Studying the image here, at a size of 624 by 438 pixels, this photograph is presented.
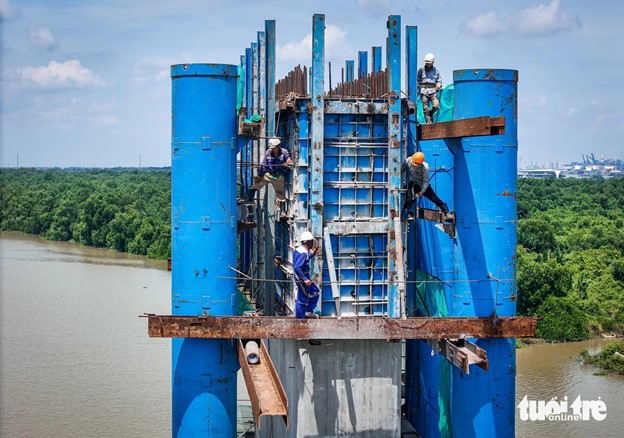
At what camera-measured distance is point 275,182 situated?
13648 mm

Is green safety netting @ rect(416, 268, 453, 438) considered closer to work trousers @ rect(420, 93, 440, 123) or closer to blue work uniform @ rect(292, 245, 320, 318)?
work trousers @ rect(420, 93, 440, 123)

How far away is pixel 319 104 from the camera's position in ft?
41.6

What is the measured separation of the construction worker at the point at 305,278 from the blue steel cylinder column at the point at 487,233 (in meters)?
2.60

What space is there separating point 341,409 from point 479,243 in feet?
11.1

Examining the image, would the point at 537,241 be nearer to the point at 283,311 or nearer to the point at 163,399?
the point at 163,399

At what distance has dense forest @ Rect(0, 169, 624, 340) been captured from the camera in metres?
37.8

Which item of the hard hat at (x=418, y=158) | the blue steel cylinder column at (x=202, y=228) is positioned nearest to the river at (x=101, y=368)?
the blue steel cylinder column at (x=202, y=228)

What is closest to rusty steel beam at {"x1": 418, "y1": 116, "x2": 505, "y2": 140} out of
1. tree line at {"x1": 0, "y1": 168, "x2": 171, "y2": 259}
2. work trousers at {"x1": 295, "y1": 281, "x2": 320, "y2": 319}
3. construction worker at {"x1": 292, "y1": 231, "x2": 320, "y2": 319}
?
construction worker at {"x1": 292, "y1": 231, "x2": 320, "y2": 319}

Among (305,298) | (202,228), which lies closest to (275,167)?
(202,228)

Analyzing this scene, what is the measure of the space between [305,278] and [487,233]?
3.16 m

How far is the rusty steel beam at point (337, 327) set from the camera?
1187cm

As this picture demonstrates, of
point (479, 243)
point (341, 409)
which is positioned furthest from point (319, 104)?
point (341, 409)

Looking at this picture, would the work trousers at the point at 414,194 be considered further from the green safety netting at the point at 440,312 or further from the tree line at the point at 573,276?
the tree line at the point at 573,276

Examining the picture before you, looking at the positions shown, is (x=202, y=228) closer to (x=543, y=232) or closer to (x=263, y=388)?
(x=263, y=388)
